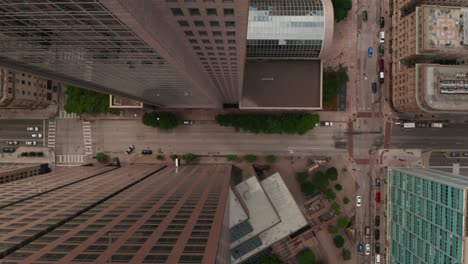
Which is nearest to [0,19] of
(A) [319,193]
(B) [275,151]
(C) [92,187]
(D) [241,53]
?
(D) [241,53]

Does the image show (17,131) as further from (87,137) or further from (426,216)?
(426,216)

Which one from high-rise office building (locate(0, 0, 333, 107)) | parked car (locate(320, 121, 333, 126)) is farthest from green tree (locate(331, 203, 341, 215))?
high-rise office building (locate(0, 0, 333, 107))

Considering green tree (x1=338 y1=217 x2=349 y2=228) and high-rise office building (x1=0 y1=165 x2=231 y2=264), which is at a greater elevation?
high-rise office building (x1=0 y1=165 x2=231 y2=264)

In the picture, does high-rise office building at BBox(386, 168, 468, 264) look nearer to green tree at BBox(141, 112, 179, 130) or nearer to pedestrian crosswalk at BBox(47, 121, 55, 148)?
green tree at BBox(141, 112, 179, 130)

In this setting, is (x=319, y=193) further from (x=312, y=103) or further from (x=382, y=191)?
(x=312, y=103)

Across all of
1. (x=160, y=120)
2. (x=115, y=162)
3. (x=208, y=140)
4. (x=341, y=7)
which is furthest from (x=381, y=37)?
(x=115, y=162)

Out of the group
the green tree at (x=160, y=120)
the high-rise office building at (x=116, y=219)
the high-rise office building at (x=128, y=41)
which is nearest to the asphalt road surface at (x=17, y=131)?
the high-rise office building at (x=116, y=219)

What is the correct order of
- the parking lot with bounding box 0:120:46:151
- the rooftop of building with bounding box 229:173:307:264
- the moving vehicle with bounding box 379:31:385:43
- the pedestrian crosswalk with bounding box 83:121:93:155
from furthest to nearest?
the pedestrian crosswalk with bounding box 83:121:93:155, the parking lot with bounding box 0:120:46:151, the moving vehicle with bounding box 379:31:385:43, the rooftop of building with bounding box 229:173:307:264

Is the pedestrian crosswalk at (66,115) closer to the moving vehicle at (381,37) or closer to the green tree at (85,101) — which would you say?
the green tree at (85,101)
